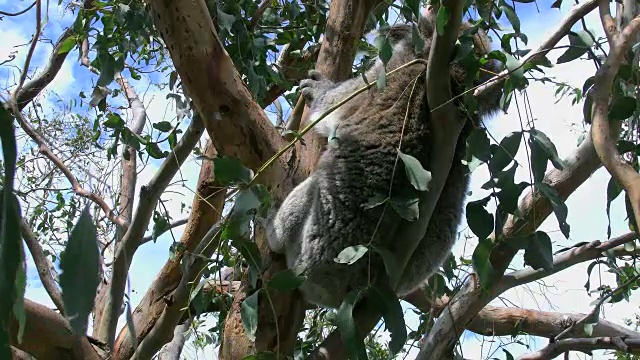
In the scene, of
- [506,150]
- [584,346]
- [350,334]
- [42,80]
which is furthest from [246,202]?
[42,80]

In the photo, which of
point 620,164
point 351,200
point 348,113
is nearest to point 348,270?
point 351,200

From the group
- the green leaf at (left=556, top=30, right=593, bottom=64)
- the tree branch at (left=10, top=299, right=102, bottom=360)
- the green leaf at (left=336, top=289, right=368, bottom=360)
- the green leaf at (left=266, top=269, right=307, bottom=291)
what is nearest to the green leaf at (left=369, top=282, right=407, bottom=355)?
the green leaf at (left=336, top=289, right=368, bottom=360)

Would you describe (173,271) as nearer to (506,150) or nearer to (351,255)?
(351,255)

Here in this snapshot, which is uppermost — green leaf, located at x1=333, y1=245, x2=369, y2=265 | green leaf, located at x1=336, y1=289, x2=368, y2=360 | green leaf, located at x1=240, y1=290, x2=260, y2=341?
green leaf, located at x1=333, y1=245, x2=369, y2=265

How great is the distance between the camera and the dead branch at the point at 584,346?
2756 mm

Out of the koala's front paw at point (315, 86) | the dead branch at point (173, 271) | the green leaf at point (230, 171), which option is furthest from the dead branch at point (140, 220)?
the green leaf at point (230, 171)

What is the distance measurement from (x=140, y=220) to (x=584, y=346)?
2.36 metres

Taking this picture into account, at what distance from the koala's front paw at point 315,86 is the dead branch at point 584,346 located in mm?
1592

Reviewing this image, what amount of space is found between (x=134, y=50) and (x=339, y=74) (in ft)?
4.59

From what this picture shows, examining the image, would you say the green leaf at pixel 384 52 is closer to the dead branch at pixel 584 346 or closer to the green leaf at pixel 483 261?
the green leaf at pixel 483 261

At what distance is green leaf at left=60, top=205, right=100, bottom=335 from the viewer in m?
0.45

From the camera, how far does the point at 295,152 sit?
293 cm

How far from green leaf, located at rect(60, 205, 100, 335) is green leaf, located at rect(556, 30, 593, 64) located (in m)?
1.56

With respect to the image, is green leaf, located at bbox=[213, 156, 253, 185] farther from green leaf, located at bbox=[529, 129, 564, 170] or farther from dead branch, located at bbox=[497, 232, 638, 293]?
dead branch, located at bbox=[497, 232, 638, 293]
